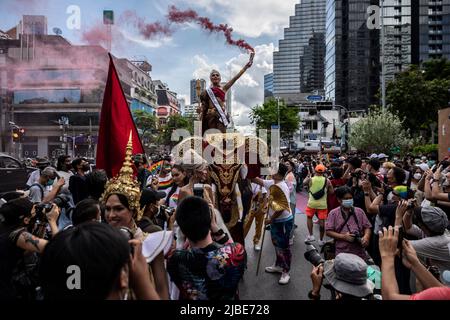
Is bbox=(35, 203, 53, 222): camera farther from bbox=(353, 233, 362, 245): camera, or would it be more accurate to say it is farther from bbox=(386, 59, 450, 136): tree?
bbox=(386, 59, 450, 136): tree

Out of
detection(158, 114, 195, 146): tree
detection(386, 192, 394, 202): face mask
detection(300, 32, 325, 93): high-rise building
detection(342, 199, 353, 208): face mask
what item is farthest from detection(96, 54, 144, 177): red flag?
detection(300, 32, 325, 93): high-rise building

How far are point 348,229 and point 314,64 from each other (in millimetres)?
159247

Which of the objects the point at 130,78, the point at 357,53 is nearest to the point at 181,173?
the point at 130,78

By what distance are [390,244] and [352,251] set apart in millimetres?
2478

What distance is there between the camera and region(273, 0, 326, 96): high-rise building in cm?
16688

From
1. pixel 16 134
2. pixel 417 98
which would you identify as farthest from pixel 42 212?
pixel 417 98

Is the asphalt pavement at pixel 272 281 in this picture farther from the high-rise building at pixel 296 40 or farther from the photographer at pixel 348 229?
the high-rise building at pixel 296 40

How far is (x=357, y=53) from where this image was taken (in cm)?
8231

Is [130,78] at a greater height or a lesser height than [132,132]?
greater

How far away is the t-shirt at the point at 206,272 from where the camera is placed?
2451 millimetres

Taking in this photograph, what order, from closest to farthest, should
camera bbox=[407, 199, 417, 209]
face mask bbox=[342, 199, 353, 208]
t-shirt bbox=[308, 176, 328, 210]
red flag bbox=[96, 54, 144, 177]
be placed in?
camera bbox=[407, 199, 417, 209]
red flag bbox=[96, 54, 144, 177]
face mask bbox=[342, 199, 353, 208]
t-shirt bbox=[308, 176, 328, 210]

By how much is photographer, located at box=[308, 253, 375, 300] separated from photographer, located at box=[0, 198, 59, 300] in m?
1.93

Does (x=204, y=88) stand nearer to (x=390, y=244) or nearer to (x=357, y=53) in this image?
(x=390, y=244)

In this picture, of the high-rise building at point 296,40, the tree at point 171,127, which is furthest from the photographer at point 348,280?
the high-rise building at point 296,40
